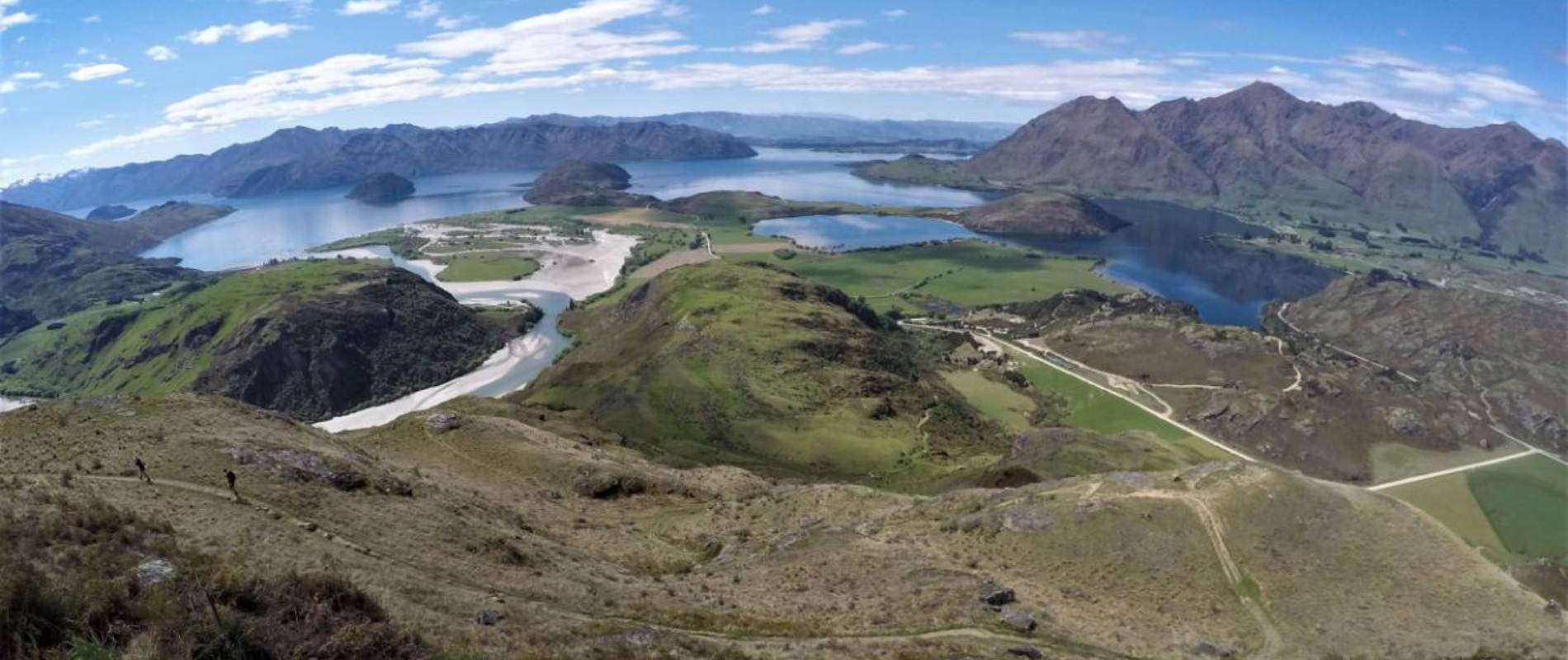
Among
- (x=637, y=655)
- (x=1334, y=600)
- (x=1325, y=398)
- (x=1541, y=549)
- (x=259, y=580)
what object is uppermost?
(x=259, y=580)

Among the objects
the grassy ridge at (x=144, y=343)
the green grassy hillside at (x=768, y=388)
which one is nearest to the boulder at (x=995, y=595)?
the green grassy hillside at (x=768, y=388)

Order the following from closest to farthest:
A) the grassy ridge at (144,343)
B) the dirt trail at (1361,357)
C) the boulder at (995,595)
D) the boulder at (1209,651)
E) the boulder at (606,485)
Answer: the boulder at (1209,651), the boulder at (995,595), the boulder at (606,485), the grassy ridge at (144,343), the dirt trail at (1361,357)

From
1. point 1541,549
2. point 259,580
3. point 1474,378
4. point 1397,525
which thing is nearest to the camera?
point 259,580

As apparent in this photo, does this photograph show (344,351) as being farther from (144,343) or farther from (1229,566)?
(1229,566)

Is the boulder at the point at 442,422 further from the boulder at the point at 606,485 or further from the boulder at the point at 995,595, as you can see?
the boulder at the point at 995,595

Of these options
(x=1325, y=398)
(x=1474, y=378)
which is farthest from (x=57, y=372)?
(x=1474, y=378)

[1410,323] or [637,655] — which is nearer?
[637,655]

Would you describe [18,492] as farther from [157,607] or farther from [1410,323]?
[1410,323]
